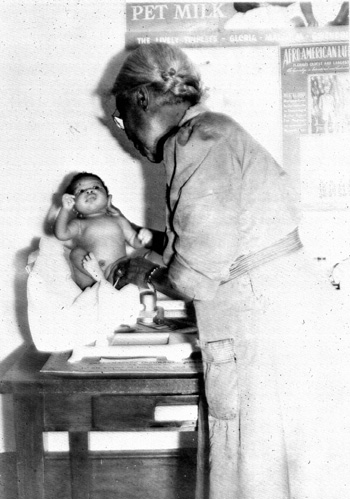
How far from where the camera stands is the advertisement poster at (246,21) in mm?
1913

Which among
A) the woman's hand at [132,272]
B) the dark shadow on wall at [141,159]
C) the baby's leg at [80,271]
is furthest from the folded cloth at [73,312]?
the dark shadow on wall at [141,159]

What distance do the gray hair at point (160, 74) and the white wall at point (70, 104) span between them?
2.16 feet

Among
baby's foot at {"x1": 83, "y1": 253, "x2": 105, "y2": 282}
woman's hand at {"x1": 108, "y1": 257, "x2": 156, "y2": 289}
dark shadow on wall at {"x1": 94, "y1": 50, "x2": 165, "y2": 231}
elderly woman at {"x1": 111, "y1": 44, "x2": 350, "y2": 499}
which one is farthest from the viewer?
dark shadow on wall at {"x1": 94, "y1": 50, "x2": 165, "y2": 231}

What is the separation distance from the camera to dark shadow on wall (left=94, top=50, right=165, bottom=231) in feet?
6.36

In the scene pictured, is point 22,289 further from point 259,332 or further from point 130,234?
point 259,332

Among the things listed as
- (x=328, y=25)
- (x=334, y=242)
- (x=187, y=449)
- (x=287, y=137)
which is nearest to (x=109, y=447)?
(x=187, y=449)

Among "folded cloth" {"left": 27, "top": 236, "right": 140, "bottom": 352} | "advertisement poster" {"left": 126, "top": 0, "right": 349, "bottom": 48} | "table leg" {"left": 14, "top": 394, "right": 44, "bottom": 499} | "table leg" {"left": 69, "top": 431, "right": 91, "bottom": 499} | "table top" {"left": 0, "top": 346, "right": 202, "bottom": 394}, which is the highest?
"advertisement poster" {"left": 126, "top": 0, "right": 349, "bottom": 48}

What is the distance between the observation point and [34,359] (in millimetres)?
1578

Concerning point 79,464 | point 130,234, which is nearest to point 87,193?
point 130,234

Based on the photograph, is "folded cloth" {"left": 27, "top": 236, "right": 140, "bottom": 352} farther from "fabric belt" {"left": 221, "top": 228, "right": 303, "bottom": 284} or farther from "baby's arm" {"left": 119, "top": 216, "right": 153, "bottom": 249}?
"fabric belt" {"left": 221, "top": 228, "right": 303, "bottom": 284}

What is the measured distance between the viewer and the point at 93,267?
68.0 inches

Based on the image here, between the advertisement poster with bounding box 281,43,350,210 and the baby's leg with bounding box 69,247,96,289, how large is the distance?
0.71 meters

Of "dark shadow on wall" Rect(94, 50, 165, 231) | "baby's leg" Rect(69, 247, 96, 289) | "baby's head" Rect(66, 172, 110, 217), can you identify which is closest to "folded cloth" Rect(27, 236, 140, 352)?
"baby's leg" Rect(69, 247, 96, 289)

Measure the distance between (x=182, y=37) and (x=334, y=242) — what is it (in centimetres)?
82
